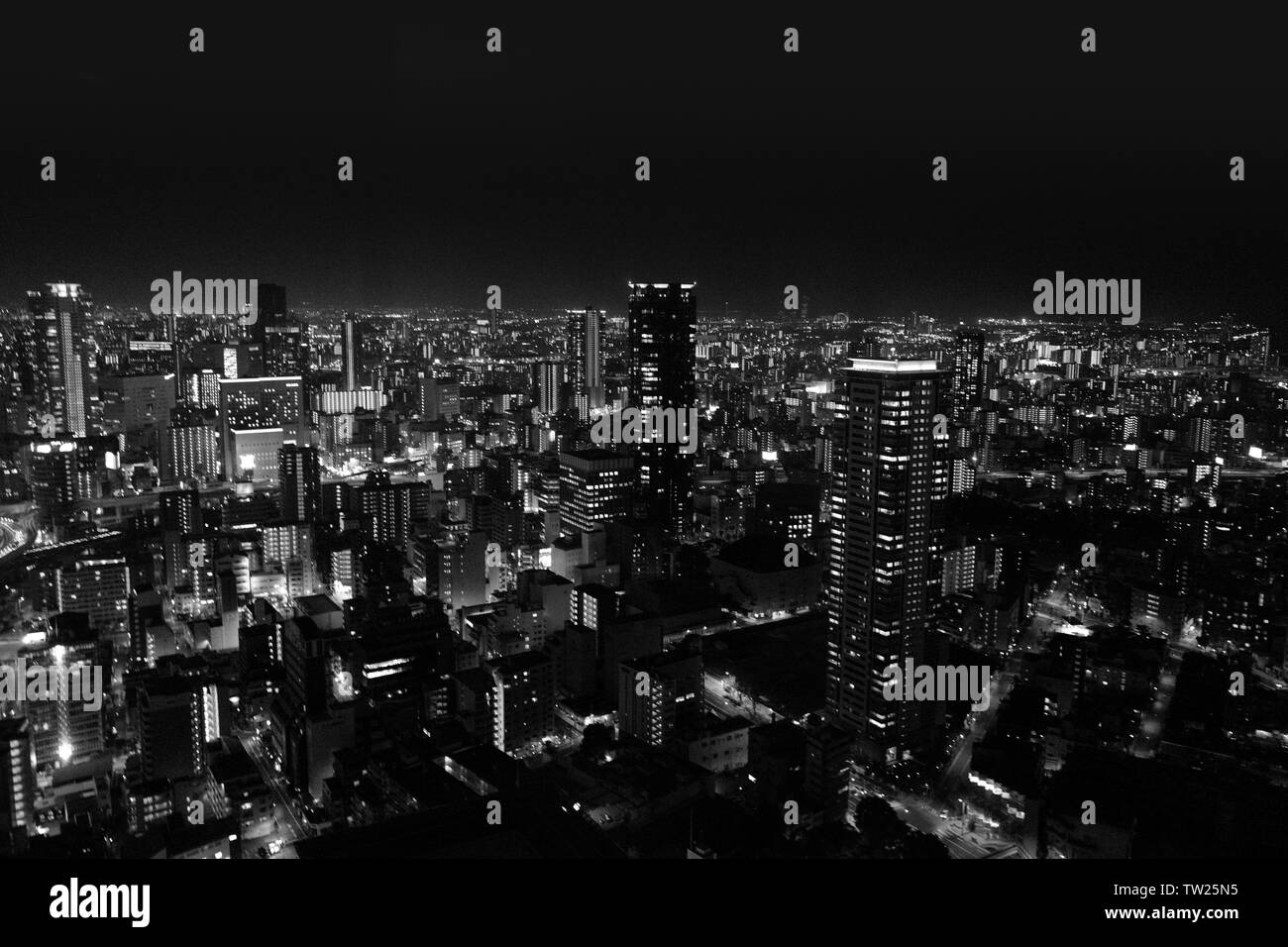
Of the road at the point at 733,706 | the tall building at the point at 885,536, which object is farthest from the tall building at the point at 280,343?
the tall building at the point at 885,536

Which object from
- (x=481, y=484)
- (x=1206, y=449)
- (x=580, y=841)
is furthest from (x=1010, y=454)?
(x=580, y=841)

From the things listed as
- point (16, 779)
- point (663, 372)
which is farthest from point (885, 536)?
point (663, 372)

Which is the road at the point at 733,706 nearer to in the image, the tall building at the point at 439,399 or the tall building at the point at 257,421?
the tall building at the point at 257,421

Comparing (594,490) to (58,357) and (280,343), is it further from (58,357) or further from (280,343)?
(280,343)
